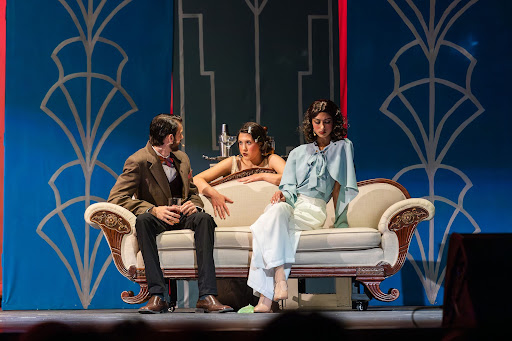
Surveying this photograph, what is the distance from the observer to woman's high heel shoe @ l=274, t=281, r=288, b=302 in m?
3.86

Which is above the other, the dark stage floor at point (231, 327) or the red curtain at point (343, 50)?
the red curtain at point (343, 50)

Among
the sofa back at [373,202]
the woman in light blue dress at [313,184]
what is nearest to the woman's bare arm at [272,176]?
the woman in light blue dress at [313,184]

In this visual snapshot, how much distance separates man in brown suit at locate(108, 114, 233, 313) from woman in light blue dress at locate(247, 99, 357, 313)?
31cm

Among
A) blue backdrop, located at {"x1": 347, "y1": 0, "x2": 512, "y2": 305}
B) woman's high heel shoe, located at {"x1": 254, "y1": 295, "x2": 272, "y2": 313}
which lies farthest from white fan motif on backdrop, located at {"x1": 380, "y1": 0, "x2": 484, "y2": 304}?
woman's high heel shoe, located at {"x1": 254, "y1": 295, "x2": 272, "y2": 313}

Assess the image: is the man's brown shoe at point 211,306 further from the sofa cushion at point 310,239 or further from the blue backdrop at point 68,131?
the blue backdrop at point 68,131

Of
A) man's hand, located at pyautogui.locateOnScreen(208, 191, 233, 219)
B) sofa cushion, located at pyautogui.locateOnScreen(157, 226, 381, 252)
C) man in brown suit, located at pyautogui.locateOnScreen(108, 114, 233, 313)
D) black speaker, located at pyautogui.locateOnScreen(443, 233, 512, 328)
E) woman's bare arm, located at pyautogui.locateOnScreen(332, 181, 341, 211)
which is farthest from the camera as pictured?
man's hand, located at pyautogui.locateOnScreen(208, 191, 233, 219)

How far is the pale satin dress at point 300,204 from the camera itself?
4.02m

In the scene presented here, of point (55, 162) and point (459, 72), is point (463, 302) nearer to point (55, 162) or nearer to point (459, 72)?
point (459, 72)

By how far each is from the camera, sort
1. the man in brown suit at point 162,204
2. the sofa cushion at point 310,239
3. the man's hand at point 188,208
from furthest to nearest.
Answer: the man's hand at point 188,208
the sofa cushion at point 310,239
the man in brown suit at point 162,204

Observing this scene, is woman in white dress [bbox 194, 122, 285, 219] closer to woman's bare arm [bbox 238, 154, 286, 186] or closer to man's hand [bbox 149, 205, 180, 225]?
woman's bare arm [bbox 238, 154, 286, 186]

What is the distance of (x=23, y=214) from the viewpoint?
208 inches

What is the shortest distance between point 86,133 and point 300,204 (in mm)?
2064

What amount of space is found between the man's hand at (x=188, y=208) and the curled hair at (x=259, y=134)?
1.05 meters

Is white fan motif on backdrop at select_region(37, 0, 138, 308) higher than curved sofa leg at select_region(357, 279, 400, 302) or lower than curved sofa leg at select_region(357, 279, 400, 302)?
higher
